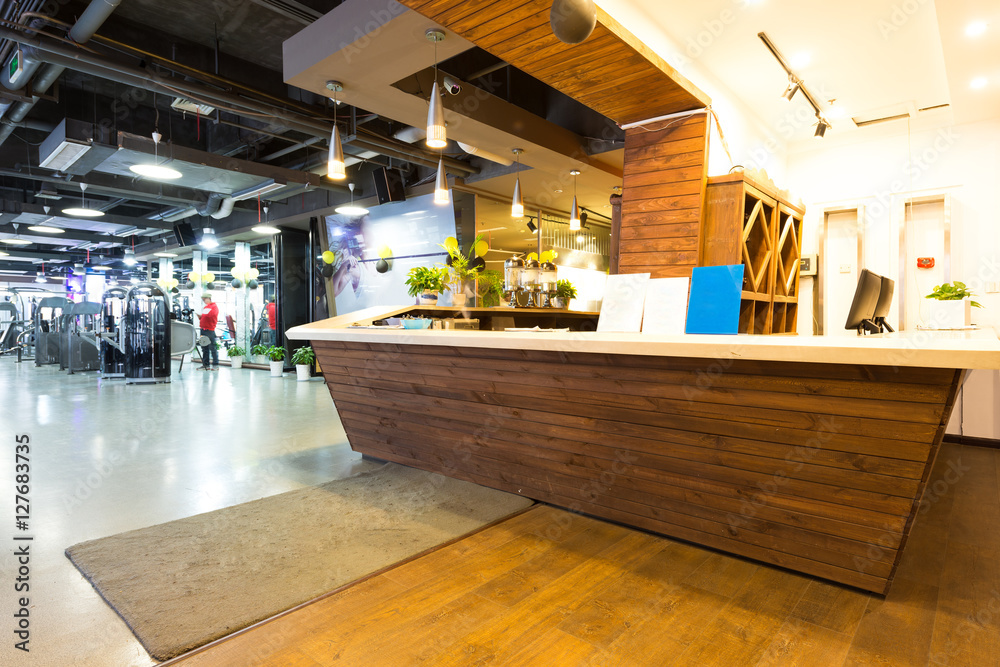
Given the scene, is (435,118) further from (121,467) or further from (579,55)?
(121,467)

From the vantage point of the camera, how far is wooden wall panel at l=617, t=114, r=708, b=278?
396 cm

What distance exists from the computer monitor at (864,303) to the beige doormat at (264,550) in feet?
7.90

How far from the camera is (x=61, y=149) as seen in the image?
21.5 feet

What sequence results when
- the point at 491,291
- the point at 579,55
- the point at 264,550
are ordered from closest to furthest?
1. the point at 264,550
2. the point at 579,55
3. the point at 491,291

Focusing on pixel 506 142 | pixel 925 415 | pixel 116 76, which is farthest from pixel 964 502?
pixel 116 76

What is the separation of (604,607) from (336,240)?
1015 centimetres

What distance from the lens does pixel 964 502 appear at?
3582 mm

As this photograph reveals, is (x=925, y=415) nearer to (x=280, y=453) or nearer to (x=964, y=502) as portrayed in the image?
(x=964, y=502)

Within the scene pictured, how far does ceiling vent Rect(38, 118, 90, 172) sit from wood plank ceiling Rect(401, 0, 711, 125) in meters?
5.82

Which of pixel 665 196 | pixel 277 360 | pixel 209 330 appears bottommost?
pixel 277 360

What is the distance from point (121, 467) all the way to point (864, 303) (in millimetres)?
5487

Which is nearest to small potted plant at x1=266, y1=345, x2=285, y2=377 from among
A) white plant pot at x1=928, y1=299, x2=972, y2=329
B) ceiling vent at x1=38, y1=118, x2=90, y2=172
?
ceiling vent at x1=38, y1=118, x2=90, y2=172

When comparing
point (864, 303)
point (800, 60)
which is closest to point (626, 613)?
point (864, 303)

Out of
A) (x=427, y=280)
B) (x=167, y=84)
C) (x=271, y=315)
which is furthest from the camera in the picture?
(x=271, y=315)
